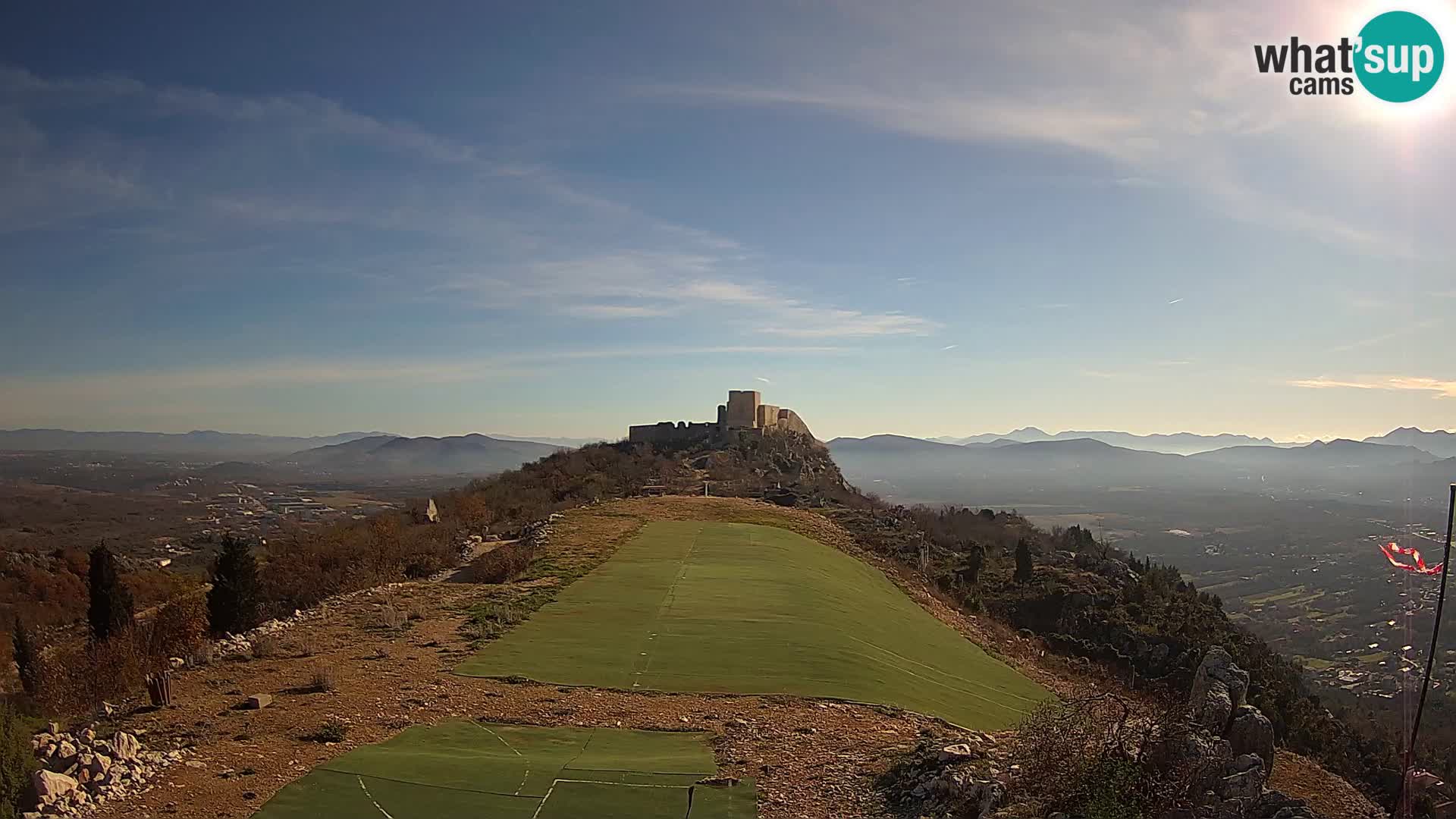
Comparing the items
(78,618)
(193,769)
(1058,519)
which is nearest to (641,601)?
(193,769)

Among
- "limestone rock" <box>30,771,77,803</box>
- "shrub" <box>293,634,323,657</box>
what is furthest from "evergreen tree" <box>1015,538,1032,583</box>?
"limestone rock" <box>30,771,77,803</box>

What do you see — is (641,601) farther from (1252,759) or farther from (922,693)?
(1252,759)

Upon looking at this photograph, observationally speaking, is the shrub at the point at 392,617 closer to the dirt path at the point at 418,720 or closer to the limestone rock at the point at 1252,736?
the dirt path at the point at 418,720

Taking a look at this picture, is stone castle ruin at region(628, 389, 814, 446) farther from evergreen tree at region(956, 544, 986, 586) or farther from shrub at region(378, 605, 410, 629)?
shrub at region(378, 605, 410, 629)

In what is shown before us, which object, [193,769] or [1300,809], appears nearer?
[1300,809]

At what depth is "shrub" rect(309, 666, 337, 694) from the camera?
12.8 metres

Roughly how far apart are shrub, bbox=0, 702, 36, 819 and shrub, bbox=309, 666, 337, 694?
13.9ft

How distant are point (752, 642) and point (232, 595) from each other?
13.7 m

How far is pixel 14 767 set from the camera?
8273mm

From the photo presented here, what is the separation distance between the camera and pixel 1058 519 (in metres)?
144

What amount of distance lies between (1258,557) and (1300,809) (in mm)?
72876

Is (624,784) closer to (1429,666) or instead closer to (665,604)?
(1429,666)

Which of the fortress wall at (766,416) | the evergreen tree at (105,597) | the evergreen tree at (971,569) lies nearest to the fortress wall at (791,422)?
the fortress wall at (766,416)

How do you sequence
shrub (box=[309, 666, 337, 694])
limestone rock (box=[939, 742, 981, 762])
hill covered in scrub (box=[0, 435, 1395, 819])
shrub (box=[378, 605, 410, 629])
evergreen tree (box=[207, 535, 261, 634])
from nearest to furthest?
hill covered in scrub (box=[0, 435, 1395, 819]) → limestone rock (box=[939, 742, 981, 762]) → shrub (box=[309, 666, 337, 694]) → shrub (box=[378, 605, 410, 629]) → evergreen tree (box=[207, 535, 261, 634])
